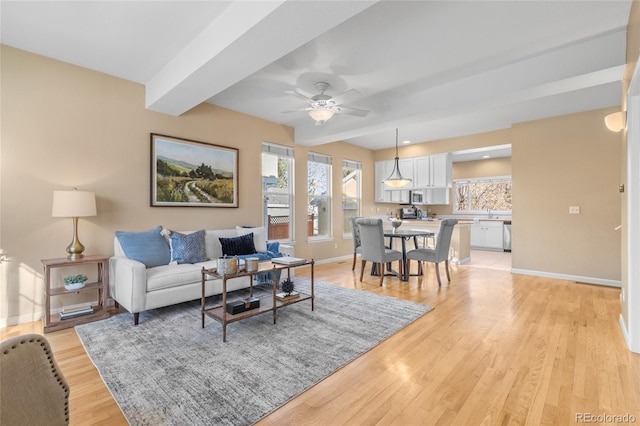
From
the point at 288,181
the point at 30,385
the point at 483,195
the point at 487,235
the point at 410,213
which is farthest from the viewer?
the point at 483,195

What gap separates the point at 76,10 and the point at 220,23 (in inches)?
45.0

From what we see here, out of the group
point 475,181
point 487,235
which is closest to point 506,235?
point 487,235

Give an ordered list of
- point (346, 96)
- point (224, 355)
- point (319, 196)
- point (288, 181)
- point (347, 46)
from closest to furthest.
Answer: point (224, 355) < point (347, 46) < point (346, 96) < point (288, 181) < point (319, 196)

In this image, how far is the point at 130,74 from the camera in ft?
11.4

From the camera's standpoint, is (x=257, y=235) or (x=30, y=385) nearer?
(x=30, y=385)

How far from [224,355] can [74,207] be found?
2.18 meters

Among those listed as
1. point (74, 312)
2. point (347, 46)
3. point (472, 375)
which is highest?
point (347, 46)

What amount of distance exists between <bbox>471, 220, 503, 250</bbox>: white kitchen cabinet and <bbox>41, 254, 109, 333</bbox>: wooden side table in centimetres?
852

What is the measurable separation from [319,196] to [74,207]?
4224mm

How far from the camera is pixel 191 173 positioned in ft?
13.7

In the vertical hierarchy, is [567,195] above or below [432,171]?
below

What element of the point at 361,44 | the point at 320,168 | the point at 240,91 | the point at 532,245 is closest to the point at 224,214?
the point at 240,91

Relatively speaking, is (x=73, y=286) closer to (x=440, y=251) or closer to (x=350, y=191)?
(x=440, y=251)

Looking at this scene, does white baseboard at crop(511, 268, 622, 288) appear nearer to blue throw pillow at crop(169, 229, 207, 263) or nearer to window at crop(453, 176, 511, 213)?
window at crop(453, 176, 511, 213)
